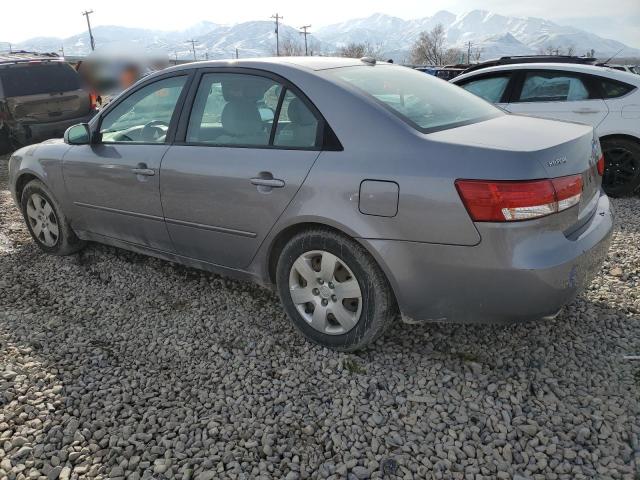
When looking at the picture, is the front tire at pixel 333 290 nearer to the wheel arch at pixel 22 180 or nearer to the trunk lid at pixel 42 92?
the wheel arch at pixel 22 180

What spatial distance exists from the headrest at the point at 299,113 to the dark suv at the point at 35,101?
7.04 meters

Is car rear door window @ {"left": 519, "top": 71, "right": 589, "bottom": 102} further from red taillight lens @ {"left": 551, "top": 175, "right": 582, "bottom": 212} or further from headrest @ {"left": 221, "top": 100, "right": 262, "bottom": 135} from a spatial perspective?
headrest @ {"left": 221, "top": 100, "right": 262, "bottom": 135}

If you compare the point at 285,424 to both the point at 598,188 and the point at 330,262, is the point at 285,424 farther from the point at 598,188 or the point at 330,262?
the point at 598,188

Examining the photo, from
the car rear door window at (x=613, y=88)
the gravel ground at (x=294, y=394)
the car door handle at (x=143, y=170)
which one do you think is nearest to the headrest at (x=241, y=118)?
the car door handle at (x=143, y=170)

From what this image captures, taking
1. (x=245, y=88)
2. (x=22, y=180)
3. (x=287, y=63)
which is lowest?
(x=22, y=180)

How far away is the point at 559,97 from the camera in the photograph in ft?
19.3

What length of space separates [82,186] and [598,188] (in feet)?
11.4

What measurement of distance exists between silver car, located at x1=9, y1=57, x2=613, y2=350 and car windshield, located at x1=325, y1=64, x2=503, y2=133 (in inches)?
0.6

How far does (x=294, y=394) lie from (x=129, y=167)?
1.91 metres

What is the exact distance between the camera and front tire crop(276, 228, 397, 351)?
2.55m

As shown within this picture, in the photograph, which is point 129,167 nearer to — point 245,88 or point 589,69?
point 245,88

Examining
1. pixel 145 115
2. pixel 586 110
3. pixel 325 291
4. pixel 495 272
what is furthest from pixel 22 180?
pixel 586 110

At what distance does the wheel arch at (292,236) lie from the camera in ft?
8.09

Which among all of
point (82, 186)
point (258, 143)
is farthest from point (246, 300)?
point (82, 186)
